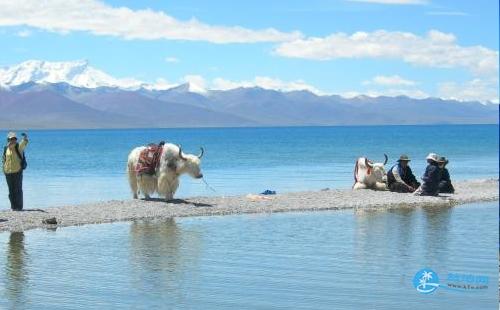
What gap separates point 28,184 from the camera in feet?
91.5

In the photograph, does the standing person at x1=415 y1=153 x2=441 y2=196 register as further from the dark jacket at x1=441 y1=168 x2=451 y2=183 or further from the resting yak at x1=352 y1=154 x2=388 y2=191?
the resting yak at x1=352 y1=154 x2=388 y2=191

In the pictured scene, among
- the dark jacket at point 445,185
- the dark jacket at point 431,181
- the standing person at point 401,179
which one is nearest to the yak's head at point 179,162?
the standing person at point 401,179

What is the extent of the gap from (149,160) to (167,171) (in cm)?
42

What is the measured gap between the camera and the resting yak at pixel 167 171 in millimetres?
17500

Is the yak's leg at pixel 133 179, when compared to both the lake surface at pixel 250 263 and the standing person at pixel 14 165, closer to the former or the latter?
the standing person at pixel 14 165

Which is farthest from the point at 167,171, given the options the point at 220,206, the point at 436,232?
the point at 436,232

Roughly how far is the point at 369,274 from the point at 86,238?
4799 millimetres

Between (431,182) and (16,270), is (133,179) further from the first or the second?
(16,270)

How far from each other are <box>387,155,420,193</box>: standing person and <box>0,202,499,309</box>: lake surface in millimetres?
4115

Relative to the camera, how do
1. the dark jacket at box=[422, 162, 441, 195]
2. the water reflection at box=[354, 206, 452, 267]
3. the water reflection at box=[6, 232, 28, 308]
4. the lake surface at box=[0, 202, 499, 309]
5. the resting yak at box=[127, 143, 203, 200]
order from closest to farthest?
the lake surface at box=[0, 202, 499, 309] < the water reflection at box=[6, 232, 28, 308] < the water reflection at box=[354, 206, 452, 267] < the resting yak at box=[127, 143, 203, 200] < the dark jacket at box=[422, 162, 441, 195]

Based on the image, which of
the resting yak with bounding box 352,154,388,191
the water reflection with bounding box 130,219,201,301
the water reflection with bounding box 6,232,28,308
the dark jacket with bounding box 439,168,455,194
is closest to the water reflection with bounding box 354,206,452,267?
the water reflection with bounding box 130,219,201,301

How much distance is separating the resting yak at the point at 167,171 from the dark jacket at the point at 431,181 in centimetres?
512

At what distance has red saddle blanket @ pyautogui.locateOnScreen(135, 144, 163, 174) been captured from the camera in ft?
57.4

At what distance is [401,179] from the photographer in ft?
67.3
